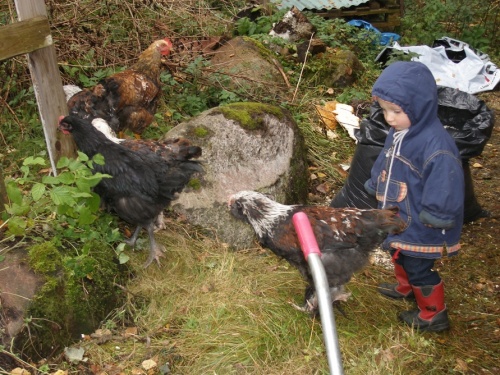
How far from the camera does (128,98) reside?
560 cm

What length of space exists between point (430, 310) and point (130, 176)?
262cm

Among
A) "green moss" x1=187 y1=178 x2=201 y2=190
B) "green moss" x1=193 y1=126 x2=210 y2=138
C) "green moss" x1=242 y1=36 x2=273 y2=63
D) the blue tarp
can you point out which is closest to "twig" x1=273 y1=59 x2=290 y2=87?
"green moss" x1=242 y1=36 x2=273 y2=63

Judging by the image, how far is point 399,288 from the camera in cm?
441

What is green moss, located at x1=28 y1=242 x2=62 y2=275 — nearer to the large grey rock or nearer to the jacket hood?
the large grey rock

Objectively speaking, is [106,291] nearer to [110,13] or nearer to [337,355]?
[337,355]

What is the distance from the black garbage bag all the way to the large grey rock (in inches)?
25.5

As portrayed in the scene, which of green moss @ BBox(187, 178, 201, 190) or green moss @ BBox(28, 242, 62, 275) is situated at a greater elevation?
green moss @ BBox(28, 242, 62, 275)

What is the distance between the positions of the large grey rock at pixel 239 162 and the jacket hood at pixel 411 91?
1.94 meters

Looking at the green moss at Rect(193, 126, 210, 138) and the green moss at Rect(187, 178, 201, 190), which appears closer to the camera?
the green moss at Rect(187, 178, 201, 190)

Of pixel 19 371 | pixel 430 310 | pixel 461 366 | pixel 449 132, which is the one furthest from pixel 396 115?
pixel 19 371

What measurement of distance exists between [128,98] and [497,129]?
5.55 m

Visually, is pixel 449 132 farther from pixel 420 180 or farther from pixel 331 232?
pixel 331 232

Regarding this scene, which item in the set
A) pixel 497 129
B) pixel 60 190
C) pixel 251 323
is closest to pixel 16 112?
pixel 60 190

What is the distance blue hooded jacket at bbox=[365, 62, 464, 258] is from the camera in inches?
134
